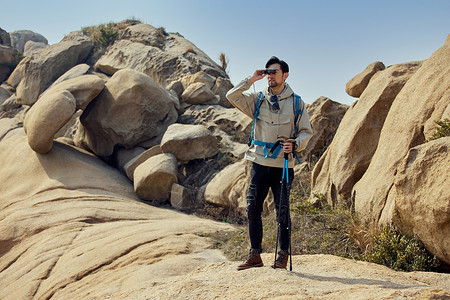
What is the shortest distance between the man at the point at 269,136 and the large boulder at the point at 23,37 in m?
42.9

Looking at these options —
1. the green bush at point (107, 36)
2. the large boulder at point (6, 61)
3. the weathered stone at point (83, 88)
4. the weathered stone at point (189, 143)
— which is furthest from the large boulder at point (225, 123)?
the large boulder at point (6, 61)

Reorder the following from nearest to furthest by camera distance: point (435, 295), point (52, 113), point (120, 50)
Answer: point (435, 295), point (52, 113), point (120, 50)

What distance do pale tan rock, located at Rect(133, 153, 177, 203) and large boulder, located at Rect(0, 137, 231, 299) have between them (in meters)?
0.35

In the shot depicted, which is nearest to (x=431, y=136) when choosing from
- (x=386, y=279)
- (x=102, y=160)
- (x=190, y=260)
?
(x=386, y=279)

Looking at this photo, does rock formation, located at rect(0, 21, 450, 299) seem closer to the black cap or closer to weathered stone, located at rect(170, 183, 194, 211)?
weathered stone, located at rect(170, 183, 194, 211)

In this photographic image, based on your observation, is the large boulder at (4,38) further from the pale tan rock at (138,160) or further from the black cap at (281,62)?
the black cap at (281,62)

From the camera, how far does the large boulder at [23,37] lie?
4166 centimetres

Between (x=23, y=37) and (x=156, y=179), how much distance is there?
1567 inches

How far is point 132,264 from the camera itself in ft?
19.9

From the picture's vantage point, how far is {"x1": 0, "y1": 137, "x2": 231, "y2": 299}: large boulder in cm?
588

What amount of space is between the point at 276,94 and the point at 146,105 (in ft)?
29.7

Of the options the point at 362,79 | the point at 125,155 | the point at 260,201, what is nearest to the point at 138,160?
the point at 125,155

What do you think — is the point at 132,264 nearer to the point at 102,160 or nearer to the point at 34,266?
the point at 34,266

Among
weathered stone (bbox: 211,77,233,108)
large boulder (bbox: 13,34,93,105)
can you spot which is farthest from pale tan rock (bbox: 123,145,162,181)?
large boulder (bbox: 13,34,93,105)
